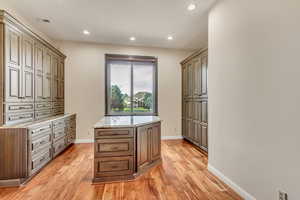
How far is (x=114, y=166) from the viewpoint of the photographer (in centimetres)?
232


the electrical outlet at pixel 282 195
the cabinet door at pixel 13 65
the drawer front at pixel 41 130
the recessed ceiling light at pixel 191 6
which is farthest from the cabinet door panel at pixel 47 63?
the electrical outlet at pixel 282 195

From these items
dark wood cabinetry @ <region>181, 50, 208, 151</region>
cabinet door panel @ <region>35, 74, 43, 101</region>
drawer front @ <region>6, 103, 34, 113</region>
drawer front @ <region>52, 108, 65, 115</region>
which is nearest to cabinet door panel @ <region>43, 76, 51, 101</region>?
cabinet door panel @ <region>35, 74, 43, 101</region>

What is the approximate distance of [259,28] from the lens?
1.72m

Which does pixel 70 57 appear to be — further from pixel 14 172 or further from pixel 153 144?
pixel 153 144

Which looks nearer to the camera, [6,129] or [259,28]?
[259,28]

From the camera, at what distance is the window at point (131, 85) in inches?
182

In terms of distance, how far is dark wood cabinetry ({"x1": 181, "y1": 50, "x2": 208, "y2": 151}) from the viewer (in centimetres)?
358

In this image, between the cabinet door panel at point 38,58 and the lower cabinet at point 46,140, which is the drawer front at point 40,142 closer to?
the lower cabinet at point 46,140

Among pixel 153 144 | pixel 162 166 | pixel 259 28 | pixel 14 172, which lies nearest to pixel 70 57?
pixel 14 172

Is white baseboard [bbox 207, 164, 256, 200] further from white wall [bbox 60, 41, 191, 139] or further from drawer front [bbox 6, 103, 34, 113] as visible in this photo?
drawer front [bbox 6, 103, 34, 113]

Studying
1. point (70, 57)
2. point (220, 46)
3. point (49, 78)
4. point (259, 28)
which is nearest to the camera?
point (259, 28)

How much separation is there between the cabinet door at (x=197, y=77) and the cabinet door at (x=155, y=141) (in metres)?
1.58

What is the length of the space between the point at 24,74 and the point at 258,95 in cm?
352

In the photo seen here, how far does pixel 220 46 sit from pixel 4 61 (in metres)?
3.26
